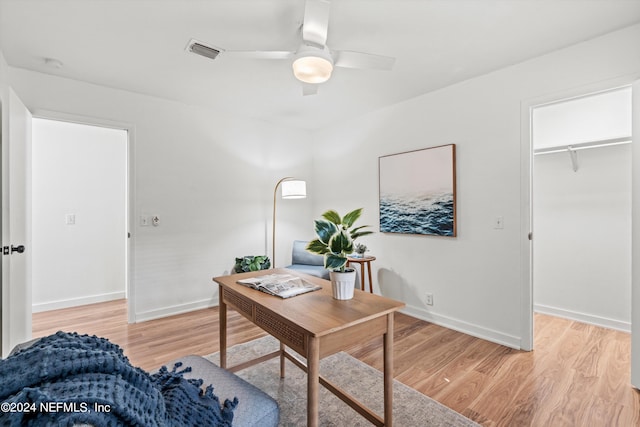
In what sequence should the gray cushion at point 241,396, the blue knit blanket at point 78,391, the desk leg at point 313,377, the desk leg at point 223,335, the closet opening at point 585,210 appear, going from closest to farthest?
the blue knit blanket at point 78,391
the gray cushion at point 241,396
the desk leg at point 313,377
the desk leg at point 223,335
the closet opening at point 585,210

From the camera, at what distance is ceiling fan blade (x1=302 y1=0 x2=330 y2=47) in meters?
1.60

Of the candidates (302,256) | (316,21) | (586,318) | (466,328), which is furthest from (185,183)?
(586,318)

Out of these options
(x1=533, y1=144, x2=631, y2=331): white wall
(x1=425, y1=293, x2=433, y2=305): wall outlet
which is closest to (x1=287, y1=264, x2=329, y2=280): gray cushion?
(x1=425, y1=293, x2=433, y2=305): wall outlet

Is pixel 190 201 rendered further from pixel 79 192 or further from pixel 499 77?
pixel 499 77

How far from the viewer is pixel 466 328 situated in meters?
2.90

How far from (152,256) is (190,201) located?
28.5 inches

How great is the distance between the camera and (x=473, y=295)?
2.85 meters

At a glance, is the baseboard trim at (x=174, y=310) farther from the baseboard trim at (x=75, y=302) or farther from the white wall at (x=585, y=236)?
the white wall at (x=585, y=236)

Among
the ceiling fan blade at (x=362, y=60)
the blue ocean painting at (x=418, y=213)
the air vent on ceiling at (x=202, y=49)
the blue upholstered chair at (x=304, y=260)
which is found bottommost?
the blue upholstered chair at (x=304, y=260)

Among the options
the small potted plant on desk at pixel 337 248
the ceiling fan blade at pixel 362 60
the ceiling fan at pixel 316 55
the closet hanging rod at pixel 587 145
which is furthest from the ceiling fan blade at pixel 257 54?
the closet hanging rod at pixel 587 145

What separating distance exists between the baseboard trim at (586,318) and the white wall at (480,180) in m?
1.14

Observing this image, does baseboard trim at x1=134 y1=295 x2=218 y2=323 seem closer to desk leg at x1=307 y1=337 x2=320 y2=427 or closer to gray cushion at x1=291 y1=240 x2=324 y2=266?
gray cushion at x1=291 y1=240 x2=324 y2=266

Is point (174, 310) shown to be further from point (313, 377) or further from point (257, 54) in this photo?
point (257, 54)

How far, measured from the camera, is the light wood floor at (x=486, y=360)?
5.86ft
